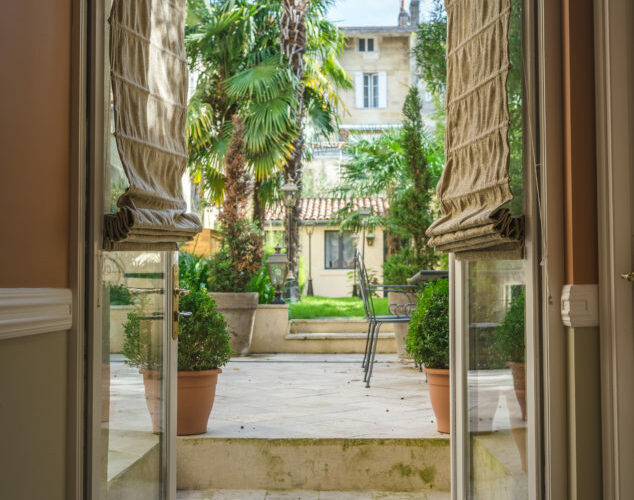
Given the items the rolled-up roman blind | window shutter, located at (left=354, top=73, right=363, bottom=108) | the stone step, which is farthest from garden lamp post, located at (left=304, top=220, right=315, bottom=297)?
the rolled-up roman blind

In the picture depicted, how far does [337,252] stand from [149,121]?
1544cm

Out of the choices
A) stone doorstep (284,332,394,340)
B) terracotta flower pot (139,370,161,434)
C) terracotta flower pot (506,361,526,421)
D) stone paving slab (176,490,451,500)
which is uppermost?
terracotta flower pot (506,361,526,421)

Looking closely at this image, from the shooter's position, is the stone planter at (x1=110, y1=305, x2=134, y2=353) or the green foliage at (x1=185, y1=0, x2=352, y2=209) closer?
the stone planter at (x1=110, y1=305, x2=134, y2=353)

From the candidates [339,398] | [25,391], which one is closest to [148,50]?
[25,391]

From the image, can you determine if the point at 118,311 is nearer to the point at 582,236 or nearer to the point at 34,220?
the point at 34,220

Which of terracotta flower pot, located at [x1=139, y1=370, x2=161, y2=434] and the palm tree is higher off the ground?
the palm tree

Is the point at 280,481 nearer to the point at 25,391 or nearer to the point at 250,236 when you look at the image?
the point at 25,391

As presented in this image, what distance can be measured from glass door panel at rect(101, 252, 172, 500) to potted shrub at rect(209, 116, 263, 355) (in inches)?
177

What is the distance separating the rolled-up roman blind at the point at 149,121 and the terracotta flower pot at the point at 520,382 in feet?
4.20

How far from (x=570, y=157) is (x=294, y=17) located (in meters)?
8.55

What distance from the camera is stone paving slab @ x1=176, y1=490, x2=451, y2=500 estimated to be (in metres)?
3.42

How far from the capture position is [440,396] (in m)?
3.73

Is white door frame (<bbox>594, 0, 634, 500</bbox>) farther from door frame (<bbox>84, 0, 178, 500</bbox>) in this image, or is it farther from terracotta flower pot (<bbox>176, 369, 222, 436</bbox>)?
terracotta flower pot (<bbox>176, 369, 222, 436</bbox>)

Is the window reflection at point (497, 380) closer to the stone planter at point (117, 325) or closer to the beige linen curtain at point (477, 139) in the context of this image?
the beige linen curtain at point (477, 139)
